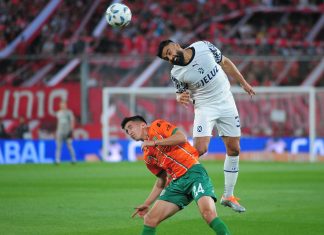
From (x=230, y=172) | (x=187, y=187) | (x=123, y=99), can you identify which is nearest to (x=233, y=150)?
(x=230, y=172)

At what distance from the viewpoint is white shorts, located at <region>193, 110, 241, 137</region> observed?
10.2 meters

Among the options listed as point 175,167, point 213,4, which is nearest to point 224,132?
point 175,167

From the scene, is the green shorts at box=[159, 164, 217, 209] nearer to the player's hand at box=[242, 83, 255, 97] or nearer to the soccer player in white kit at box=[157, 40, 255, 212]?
the soccer player in white kit at box=[157, 40, 255, 212]

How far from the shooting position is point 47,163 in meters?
25.6

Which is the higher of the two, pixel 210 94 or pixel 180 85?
pixel 180 85

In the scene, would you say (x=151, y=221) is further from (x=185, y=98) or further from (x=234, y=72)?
(x=234, y=72)

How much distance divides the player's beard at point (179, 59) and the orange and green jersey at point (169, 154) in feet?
6.91

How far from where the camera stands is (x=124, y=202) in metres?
12.6

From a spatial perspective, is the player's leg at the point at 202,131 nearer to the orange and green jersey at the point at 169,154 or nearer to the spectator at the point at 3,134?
the orange and green jersey at the point at 169,154

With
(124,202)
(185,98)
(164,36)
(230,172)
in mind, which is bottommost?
(124,202)

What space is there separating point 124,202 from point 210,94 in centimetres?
313

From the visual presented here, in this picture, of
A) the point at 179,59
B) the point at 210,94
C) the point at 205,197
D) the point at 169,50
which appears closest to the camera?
the point at 205,197

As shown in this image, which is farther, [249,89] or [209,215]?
[249,89]

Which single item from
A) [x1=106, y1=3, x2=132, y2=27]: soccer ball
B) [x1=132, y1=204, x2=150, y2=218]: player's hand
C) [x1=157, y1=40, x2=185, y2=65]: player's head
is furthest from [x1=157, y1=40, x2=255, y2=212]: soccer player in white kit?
[x1=132, y1=204, x2=150, y2=218]: player's hand
